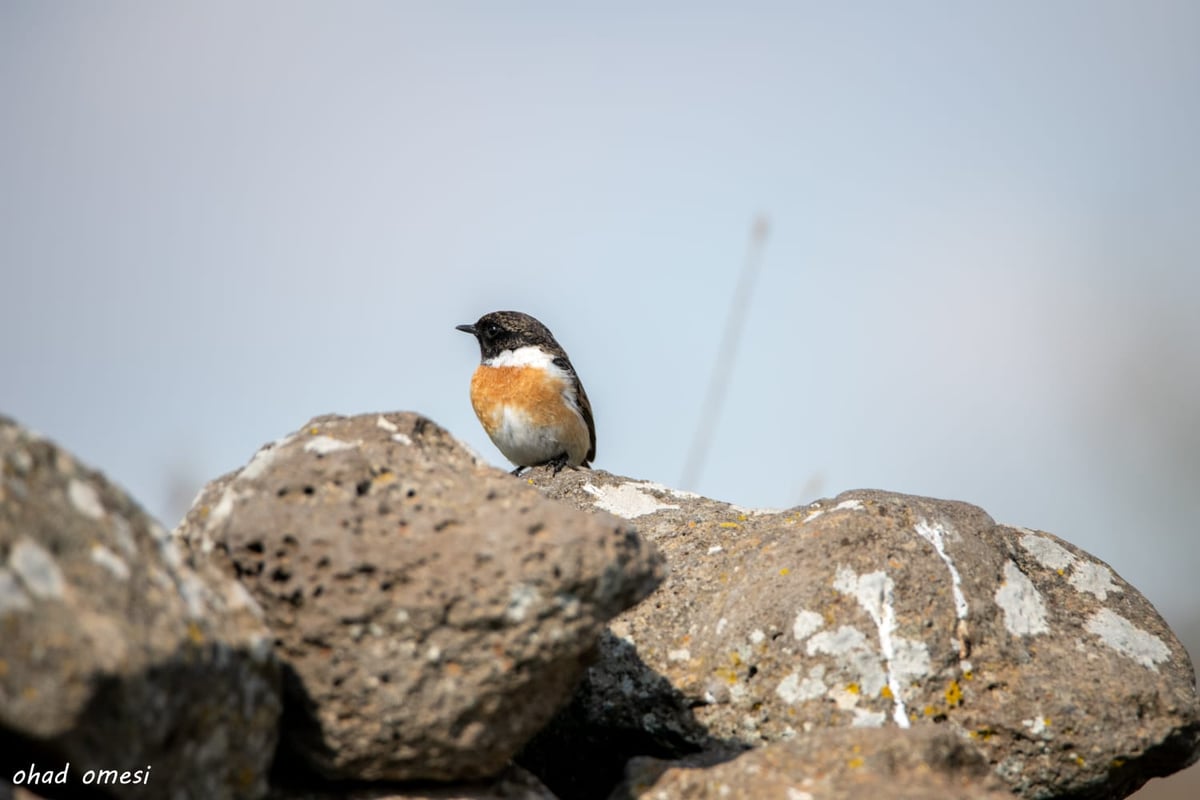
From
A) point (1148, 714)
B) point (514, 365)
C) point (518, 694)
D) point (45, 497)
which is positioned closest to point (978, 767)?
point (1148, 714)

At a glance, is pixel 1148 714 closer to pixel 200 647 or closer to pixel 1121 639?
pixel 1121 639

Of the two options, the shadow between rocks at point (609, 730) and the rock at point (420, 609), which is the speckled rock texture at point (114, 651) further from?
the shadow between rocks at point (609, 730)

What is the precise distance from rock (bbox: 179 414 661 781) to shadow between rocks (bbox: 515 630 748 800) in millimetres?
1066

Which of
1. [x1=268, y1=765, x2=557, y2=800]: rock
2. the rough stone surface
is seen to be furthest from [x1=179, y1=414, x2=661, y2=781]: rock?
the rough stone surface

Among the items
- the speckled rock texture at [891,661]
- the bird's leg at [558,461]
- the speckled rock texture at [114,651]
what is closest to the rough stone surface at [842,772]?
the speckled rock texture at [891,661]

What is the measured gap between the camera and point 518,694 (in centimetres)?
329

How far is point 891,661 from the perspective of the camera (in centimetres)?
430

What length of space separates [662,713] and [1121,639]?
1.96 metres

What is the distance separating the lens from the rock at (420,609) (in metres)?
3.16

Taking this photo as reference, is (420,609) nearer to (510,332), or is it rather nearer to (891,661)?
(891,661)

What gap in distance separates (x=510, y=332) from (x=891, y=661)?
21.2 ft

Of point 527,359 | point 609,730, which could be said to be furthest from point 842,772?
point 527,359

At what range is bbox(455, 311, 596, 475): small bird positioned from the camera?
32.9 feet

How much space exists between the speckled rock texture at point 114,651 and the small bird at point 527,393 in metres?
7.00
